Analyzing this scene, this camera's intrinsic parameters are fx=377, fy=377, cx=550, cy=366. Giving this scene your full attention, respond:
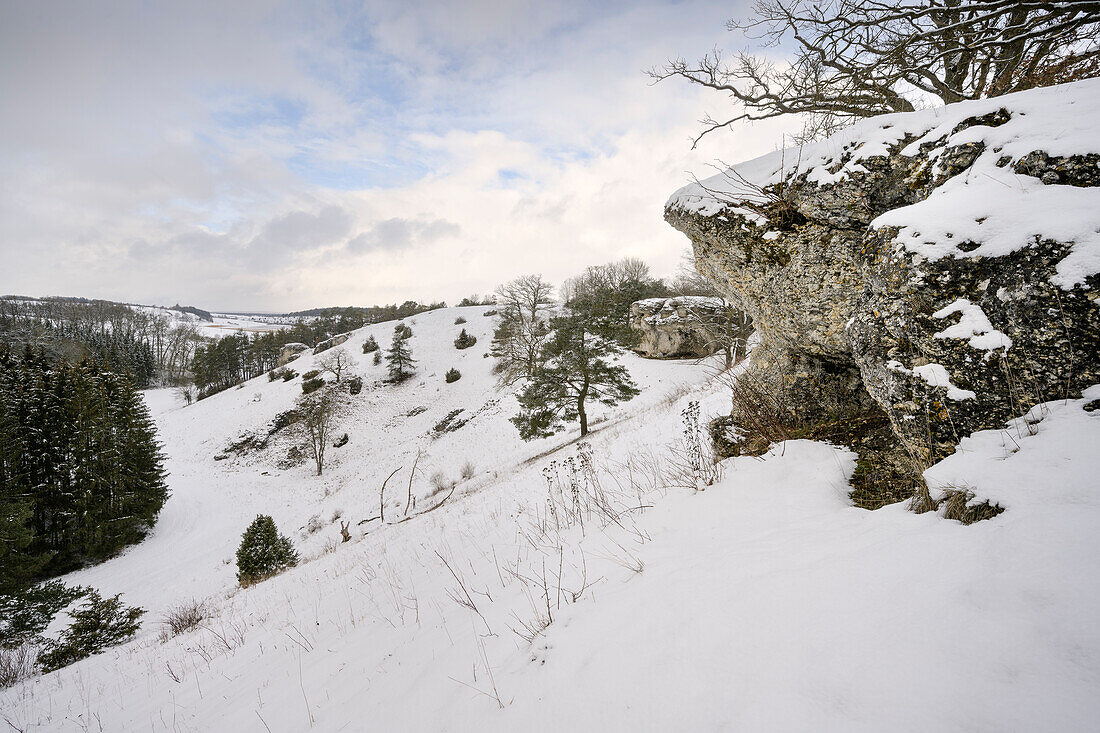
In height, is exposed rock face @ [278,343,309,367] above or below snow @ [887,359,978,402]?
above

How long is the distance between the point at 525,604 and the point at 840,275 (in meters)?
3.85

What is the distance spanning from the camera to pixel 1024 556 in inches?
53.7

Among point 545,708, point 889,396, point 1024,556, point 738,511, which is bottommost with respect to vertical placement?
point 545,708

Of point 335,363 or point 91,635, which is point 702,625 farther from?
point 335,363

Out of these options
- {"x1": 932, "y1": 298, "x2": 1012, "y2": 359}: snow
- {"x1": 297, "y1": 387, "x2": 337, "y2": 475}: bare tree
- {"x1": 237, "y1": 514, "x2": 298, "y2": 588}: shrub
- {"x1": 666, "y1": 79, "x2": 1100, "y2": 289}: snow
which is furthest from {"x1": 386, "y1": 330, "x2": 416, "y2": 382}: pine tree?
{"x1": 932, "y1": 298, "x2": 1012, "y2": 359}: snow

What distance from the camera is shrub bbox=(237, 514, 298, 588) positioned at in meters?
10.6

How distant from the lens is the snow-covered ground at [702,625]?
1180 mm

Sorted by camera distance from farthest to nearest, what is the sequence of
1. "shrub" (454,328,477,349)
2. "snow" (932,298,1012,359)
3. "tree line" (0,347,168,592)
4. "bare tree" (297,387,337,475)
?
"shrub" (454,328,477,349), "bare tree" (297,387,337,475), "tree line" (0,347,168,592), "snow" (932,298,1012,359)

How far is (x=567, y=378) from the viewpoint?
15.7m

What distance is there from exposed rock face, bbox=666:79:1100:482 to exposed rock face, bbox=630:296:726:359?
19.9 meters

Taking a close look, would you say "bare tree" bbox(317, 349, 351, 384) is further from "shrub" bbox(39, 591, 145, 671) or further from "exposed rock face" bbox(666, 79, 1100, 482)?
"exposed rock face" bbox(666, 79, 1100, 482)

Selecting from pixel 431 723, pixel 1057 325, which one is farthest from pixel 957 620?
pixel 431 723

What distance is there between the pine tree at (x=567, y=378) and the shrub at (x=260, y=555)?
8150 millimetres

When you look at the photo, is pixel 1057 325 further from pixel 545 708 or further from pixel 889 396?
pixel 545 708
